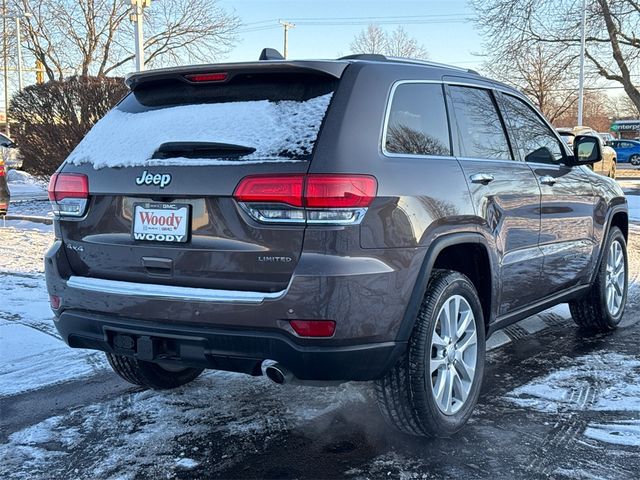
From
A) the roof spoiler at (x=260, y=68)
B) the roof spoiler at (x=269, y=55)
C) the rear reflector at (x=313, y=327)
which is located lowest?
the rear reflector at (x=313, y=327)

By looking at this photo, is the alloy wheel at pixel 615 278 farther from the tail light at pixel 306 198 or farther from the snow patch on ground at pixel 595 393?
the tail light at pixel 306 198

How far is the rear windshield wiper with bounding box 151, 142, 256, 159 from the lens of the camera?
2932mm

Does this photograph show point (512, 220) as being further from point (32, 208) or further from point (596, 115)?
point (596, 115)

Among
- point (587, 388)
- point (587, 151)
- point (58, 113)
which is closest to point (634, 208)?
point (587, 151)

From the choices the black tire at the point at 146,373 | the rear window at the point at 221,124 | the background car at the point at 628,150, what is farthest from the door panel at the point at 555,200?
the background car at the point at 628,150

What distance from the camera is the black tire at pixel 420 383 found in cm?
311

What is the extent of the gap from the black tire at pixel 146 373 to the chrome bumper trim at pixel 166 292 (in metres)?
0.74

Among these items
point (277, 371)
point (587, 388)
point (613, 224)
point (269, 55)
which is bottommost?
point (587, 388)

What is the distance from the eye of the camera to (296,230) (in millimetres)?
2742

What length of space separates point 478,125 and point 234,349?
1977mm

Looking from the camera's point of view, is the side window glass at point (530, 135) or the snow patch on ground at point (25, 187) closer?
the side window glass at point (530, 135)

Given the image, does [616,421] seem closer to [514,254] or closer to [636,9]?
[514,254]

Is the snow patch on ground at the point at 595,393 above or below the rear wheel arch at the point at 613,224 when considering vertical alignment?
below

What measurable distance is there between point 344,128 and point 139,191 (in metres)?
0.96
